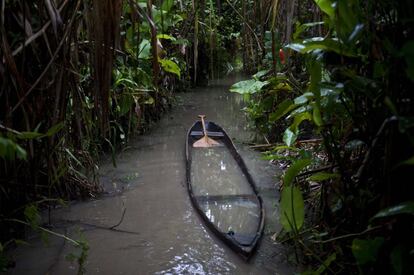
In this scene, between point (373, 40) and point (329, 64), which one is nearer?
point (373, 40)

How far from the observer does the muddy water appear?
262 centimetres

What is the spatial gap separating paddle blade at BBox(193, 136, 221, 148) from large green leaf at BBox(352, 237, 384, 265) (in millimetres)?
3568

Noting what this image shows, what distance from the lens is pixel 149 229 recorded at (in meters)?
3.11

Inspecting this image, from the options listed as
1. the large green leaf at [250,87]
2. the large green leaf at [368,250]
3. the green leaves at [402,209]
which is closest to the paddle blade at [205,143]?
the large green leaf at [250,87]

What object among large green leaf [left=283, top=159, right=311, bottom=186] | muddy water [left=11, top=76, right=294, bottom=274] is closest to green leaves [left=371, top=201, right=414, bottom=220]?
large green leaf [left=283, top=159, right=311, bottom=186]

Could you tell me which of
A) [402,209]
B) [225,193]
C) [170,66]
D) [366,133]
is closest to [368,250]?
[402,209]

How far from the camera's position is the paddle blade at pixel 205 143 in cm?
509

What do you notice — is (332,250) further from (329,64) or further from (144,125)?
(144,125)

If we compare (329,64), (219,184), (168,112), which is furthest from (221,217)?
(168,112)

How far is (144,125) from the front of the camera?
215 inches

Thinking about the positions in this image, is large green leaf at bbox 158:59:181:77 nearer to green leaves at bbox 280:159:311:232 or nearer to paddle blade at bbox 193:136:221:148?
paddle blade at bbox 193:136:221:148

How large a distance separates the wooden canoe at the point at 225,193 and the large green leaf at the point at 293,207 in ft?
2.02

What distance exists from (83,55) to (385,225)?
2.20 m

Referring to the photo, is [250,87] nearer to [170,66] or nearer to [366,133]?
[170,66]
